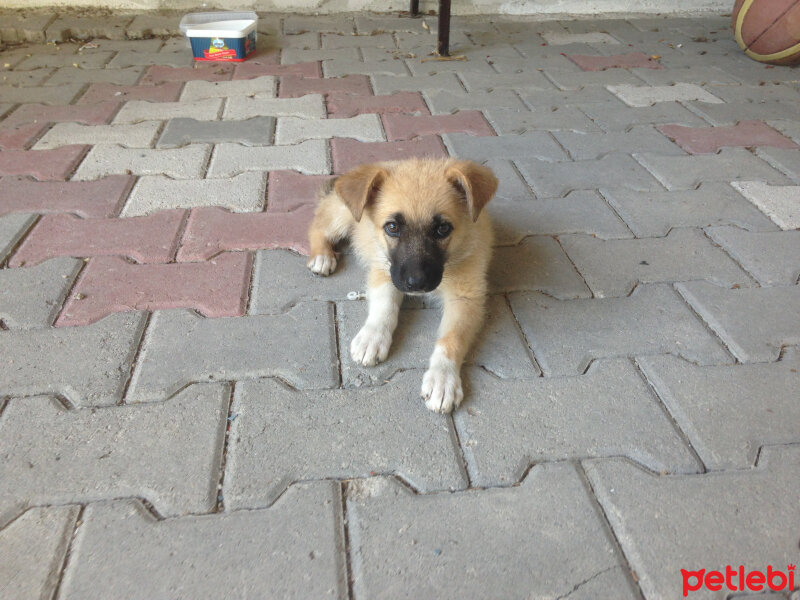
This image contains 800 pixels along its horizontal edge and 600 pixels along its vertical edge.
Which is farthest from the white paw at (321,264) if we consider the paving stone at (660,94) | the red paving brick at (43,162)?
the paving stone at (660,94)

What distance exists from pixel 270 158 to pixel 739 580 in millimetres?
3022

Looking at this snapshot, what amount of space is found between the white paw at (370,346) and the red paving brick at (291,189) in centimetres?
110

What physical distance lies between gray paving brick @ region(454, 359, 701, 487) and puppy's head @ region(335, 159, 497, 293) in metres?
0.46

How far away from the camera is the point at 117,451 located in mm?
1769

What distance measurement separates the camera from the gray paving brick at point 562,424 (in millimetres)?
1764

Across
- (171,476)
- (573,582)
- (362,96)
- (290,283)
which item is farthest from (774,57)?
(171,476)

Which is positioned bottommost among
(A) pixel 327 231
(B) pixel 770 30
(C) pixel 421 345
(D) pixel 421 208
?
(C) pixel 421 345

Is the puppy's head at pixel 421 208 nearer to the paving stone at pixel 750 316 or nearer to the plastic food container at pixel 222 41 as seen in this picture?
the paving stone at pixel 750 316

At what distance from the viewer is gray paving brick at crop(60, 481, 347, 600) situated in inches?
56.1

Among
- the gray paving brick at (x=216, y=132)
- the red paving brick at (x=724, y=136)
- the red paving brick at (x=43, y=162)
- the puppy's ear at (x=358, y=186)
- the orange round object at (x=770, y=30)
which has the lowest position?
the gray paving brick at (x=216, y=132)

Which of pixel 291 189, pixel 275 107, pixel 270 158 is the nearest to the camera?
pixel 291 189

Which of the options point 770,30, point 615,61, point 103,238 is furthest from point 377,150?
point 770,30

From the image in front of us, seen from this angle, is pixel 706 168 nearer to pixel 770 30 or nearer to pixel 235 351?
pixel 770 30

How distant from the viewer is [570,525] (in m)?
1.58
